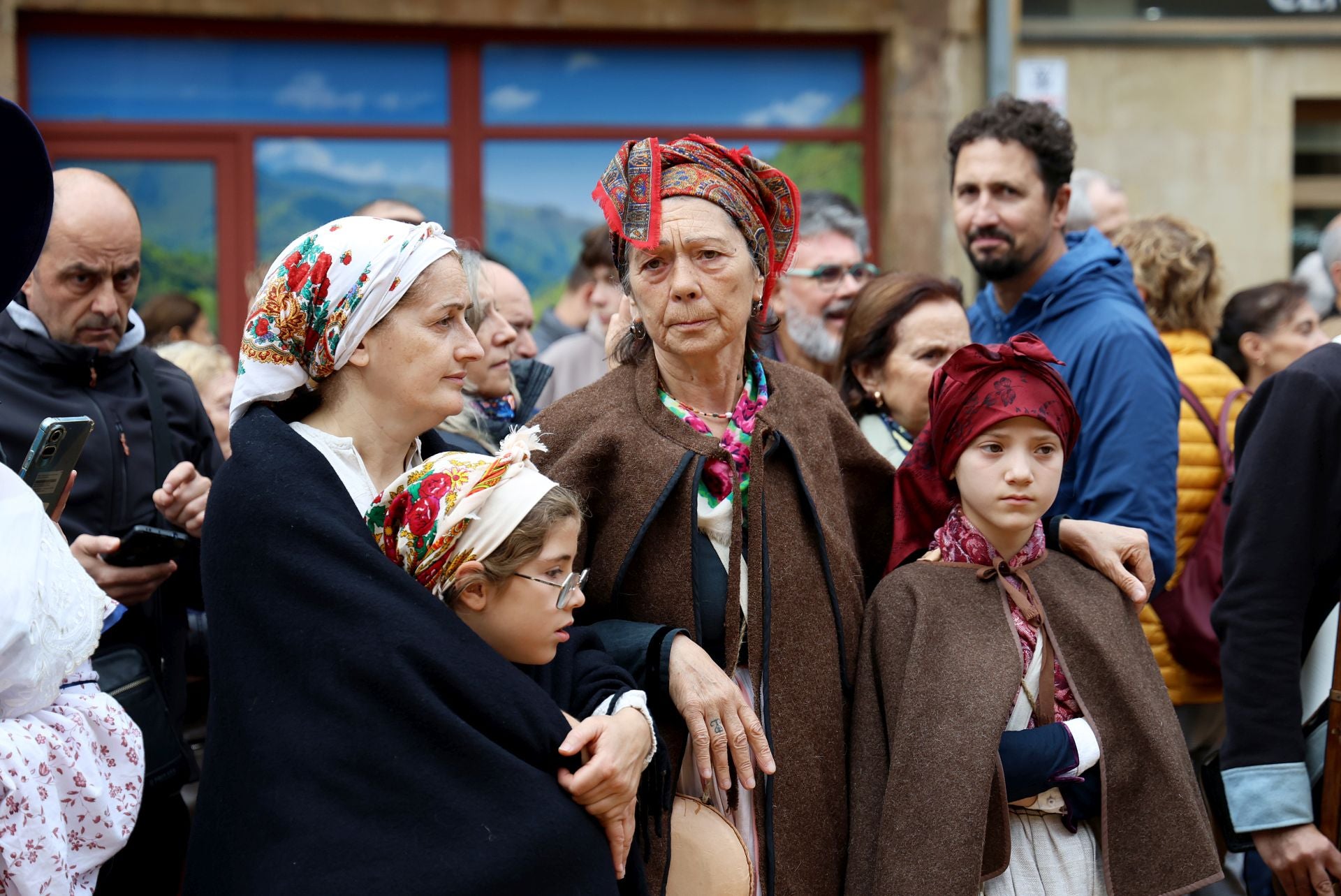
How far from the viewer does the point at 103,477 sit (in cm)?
341

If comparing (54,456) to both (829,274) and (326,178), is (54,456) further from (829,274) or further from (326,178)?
(326,178)

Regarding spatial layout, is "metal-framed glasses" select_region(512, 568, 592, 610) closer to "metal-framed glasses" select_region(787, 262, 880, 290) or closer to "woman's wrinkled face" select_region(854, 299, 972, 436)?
"woman's wrinkled face" select_region(854, 299, 972, 436)

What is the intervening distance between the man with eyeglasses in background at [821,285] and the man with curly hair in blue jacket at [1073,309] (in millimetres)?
517

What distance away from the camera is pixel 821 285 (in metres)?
4.81

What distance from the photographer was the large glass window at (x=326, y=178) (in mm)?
8562

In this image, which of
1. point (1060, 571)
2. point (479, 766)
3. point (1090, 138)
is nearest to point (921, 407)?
point (1060, 571)

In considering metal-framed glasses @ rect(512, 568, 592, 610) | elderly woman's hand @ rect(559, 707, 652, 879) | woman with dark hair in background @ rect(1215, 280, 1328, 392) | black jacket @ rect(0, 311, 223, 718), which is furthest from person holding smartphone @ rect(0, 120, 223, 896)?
woman with dark hair in background @ rect(1215, 280, 1328, 392)

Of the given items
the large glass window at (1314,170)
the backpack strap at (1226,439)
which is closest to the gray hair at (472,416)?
the backpack strap at (1226,439)

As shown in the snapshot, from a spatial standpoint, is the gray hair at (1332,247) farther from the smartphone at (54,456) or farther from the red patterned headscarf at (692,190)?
the smartphone at (54,456)

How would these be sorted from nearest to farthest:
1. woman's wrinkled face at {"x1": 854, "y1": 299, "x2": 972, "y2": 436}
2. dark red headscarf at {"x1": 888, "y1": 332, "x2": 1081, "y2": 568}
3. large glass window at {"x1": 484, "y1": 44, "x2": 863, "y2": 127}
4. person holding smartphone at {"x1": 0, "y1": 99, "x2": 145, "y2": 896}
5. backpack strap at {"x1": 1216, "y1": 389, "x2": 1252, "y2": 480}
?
person holding smartphone at {"x1": 0, "y1": 99, "x2": 145, "y2": 896} < dark red headscarf at {"x1": 888, "y1": 332, "x2": 1081, "y2": 568} < woman's wrinkled face at {"x1": 854, "y1": 299, "x2": 972, "y2": 436} < backpack strap at {"x1": 1216, "y1": 389, "x2": 1252, "y2": 480} < large glass window at {"x1": 484, "y1": 44, "x2": 863, "y2": 127}

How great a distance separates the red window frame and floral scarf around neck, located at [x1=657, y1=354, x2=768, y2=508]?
230 inches

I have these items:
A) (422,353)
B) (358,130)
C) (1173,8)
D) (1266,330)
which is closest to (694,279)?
(422,353)

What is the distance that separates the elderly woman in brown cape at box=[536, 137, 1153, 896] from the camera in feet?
9.28

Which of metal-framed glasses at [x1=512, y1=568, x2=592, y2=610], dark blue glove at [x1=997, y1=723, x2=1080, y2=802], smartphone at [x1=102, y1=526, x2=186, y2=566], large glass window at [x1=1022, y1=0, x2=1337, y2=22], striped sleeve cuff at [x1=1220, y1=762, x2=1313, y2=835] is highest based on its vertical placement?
large glass window at [x1=1022, y1=0, x2=1337, y2=22]
